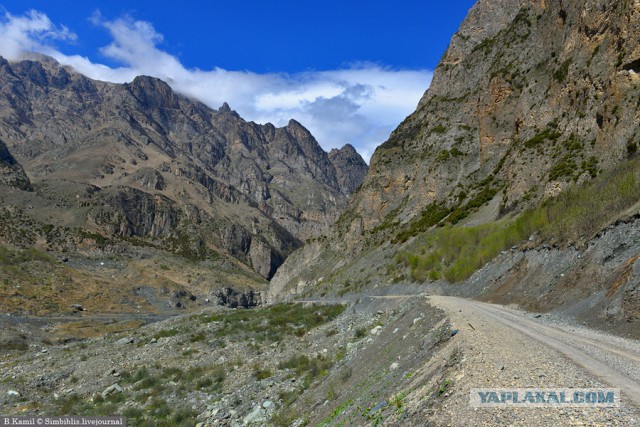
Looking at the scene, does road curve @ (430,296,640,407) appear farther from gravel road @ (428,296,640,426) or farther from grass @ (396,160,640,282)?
grass @ (396,160,640,282)

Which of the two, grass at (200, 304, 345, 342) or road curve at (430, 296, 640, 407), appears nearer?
road curve at (430, 296, 640, 407)

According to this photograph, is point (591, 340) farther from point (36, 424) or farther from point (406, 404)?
point (36, 424)

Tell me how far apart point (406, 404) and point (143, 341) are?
35.4 metres

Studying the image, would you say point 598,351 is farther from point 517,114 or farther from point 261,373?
point 517,114

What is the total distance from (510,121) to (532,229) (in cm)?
3755

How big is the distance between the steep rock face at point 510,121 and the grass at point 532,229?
3.28m

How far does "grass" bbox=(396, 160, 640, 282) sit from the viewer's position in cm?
2617

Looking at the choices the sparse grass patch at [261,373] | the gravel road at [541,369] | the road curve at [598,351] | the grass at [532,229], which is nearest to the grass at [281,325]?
the sparse grass patch at [261,373]

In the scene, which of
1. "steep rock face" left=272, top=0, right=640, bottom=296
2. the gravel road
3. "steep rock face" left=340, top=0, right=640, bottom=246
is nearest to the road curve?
the gravel road

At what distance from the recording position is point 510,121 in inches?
2712

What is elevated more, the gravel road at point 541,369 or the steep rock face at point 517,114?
the steep rock face at point 517,114

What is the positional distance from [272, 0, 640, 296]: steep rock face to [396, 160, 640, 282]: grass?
3283 mm

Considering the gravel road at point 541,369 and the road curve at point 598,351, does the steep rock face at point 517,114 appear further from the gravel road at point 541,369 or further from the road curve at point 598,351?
the gravel road at point 541,369

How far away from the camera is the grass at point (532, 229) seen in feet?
85.9
